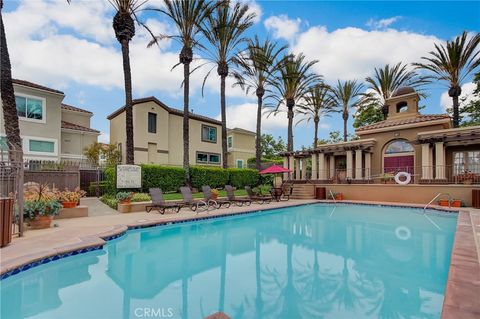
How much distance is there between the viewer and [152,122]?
25.7 meters

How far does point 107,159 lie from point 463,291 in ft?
80.2

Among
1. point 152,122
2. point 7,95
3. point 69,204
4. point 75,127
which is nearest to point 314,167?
point 152,122

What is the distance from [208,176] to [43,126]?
1301 centimetres

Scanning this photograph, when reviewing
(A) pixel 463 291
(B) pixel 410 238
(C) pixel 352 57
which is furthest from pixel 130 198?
(C) pixel 352 57

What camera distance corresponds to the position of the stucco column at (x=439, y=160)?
18.3 m

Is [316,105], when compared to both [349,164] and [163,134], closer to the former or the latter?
[349,164]

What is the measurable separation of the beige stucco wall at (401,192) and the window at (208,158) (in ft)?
45.5

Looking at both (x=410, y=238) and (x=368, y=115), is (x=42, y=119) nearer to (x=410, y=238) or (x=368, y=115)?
(x=410, y=238)

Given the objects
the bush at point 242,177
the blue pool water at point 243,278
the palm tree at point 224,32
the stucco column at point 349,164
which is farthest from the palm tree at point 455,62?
the blue pool water at point 243,278

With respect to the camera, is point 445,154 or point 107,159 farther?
A: point 107,159

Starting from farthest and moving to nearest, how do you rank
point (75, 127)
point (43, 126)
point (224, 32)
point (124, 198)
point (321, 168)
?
point (321, 168), point (75, 127), point (43, 126), point (224, 32), point (124, 198)

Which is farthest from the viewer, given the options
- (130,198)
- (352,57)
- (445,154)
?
(352,57)

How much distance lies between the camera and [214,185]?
2136 cm

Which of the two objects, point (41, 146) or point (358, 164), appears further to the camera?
point (358, 164)
